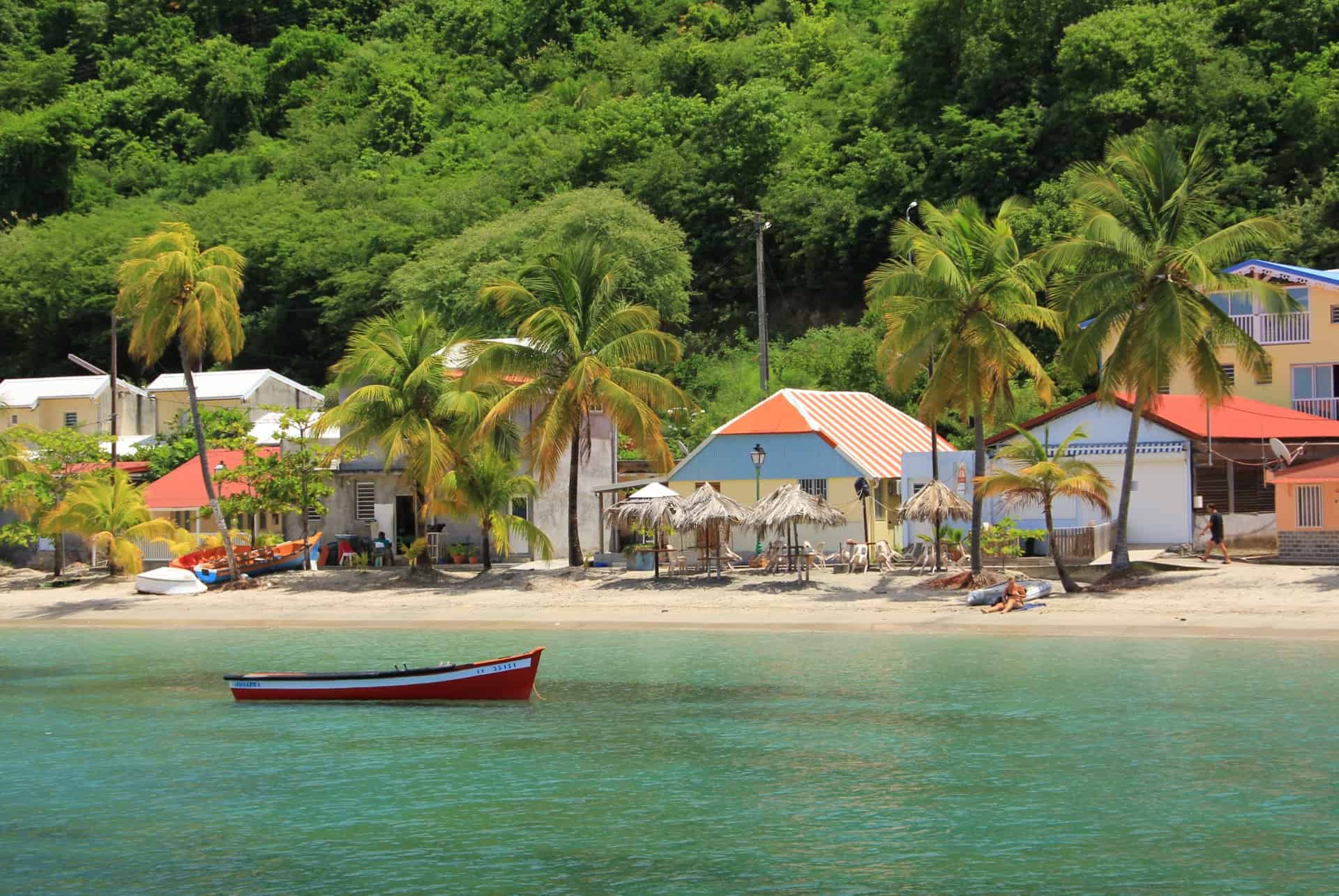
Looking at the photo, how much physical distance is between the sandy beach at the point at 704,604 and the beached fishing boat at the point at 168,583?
1.57ft

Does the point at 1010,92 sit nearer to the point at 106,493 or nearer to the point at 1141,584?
the point at 1141,584

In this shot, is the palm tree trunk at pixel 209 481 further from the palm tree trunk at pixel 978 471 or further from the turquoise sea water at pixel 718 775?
the palm tree trunk at pixel 978 471

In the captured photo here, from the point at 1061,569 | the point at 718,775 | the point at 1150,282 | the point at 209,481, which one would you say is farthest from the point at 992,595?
the point at 209,481

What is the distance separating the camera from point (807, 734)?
2216 cm

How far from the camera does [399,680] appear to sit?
968 inches

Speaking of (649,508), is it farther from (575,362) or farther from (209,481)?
(209,481)

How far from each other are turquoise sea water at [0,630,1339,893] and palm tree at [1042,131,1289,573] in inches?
252

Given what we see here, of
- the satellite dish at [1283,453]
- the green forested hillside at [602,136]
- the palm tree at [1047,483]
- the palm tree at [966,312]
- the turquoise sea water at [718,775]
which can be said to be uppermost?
the green forested hillside at [602,136]

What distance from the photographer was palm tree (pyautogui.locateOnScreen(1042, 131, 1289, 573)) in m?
32.0

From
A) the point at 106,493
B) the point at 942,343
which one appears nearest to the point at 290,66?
the point at 106,493

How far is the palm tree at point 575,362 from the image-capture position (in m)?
37.8

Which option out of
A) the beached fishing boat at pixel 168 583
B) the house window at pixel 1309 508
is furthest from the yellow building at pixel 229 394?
the house window at pixel 1309 508

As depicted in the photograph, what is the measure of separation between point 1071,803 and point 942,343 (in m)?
18.6

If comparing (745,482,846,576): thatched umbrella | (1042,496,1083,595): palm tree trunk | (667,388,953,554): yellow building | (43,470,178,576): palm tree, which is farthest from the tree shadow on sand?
(1042,496,1083,595): palm tree trunk
